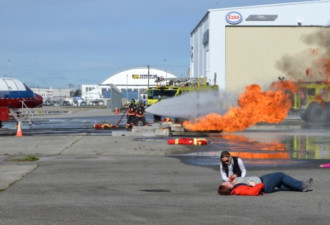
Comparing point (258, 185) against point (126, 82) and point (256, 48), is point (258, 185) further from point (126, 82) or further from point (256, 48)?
point (126, 82)

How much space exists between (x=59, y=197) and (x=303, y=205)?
16.0 feet

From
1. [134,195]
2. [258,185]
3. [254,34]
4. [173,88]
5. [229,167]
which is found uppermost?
[254,34]

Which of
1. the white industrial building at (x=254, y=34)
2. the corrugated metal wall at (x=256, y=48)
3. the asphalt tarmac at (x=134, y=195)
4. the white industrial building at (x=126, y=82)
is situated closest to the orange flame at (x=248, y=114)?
the asphalt tarmac at (x=134, y=195)

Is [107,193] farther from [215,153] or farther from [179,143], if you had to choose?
[179,143]

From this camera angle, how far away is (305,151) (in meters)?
21.3

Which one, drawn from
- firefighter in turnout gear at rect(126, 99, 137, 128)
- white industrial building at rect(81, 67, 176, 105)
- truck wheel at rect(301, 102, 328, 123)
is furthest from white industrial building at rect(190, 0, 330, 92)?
white industrial building at rect(81, 67, 176, 105)

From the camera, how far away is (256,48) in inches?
1988

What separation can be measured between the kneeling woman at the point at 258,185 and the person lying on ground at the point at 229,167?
37cm

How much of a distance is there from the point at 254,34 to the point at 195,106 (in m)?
23.9

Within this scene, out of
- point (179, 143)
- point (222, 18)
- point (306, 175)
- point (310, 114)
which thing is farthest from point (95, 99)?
point (306, 175)

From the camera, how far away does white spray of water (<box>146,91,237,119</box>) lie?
29797 millimetres

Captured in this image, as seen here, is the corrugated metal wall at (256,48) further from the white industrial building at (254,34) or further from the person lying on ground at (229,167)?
the person lying on ground at (229,167)

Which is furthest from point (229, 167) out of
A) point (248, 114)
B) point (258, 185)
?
point (248, 114)

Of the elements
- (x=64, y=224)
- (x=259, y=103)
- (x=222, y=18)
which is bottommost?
(x=64, y=224)
